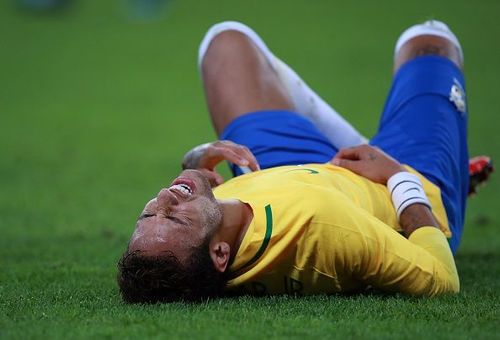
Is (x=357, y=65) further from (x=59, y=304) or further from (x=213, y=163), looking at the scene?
(x=59, y=304)

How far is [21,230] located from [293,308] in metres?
2.71

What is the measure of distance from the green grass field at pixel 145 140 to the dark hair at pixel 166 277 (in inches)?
2.9

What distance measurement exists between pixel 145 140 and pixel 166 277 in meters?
5.78

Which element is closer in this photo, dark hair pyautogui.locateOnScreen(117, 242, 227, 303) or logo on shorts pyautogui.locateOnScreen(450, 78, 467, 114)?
dark hair pyautogui.locateOnScreen(117, 242, 227, 303)

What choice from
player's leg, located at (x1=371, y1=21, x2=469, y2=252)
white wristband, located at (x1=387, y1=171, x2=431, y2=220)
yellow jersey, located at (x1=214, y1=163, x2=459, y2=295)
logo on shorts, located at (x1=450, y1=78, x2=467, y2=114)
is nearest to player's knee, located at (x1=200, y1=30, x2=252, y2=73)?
player's leg, located at (x1=371, y1=21, x2=469, y2=252)

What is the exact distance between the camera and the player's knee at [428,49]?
15.7 feet

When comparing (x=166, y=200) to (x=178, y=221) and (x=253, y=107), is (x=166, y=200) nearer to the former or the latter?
(x=178, y=221)

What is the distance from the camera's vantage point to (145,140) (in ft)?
29.3

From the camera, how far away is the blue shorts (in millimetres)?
4352

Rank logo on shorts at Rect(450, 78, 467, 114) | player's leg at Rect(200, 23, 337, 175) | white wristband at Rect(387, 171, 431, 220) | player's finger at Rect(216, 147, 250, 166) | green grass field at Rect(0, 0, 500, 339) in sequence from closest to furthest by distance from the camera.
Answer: green grass field at Rect(0, 0, 500, 339), white wristband at Rect(387, 171, 431, 220), player's finger at Rect(216, 147, 250, 166), player's leg at Rect(200, 23, 337, 175), logo on shorts at Rect(450, 78, 467, 114)

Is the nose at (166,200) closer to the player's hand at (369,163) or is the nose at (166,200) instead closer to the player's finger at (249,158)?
the player's finger at (249,158)

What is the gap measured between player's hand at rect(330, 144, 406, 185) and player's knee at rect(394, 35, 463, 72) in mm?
832

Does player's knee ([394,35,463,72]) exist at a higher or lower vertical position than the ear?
higher

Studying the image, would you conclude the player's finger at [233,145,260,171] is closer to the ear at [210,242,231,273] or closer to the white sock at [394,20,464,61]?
the ear at [210,242,231,273]
